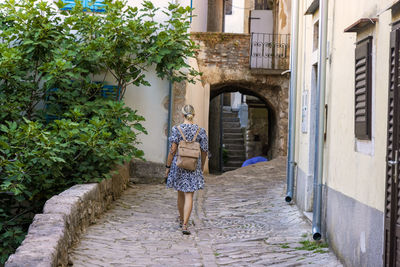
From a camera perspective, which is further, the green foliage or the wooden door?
the green foliage

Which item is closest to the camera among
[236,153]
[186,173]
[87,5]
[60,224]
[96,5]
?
[60,224]

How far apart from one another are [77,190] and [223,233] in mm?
1800

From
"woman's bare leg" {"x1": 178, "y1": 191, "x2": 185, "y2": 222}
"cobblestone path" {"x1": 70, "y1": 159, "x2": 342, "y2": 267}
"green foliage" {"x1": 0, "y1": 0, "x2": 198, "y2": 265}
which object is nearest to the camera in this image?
"cobblestone path" {"x1": 70, "y1": 159, "x2": 342, "y2": 267}

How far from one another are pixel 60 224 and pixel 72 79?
237 inches

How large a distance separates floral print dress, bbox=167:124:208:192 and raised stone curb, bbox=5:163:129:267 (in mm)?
1038

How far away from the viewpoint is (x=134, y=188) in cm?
1119

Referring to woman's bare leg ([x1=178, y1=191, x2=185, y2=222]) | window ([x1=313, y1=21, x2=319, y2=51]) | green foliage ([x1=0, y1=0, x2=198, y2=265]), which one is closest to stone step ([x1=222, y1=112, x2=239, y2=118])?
green foliage ([x1=0, y1=0, x2=198, y2=265])

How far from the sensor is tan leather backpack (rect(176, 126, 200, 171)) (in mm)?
7121

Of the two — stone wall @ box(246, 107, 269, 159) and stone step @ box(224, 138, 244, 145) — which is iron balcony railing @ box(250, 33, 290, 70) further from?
stone step @ box(224, 138, 244, 145)

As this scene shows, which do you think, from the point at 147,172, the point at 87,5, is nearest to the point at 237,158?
the point at 147,172

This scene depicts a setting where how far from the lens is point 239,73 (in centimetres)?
1691

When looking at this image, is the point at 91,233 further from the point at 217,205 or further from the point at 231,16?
the point at 231,16

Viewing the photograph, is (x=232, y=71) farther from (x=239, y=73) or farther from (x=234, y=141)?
(x=234, y=141)

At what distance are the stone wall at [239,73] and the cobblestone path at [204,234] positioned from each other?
6.18m
